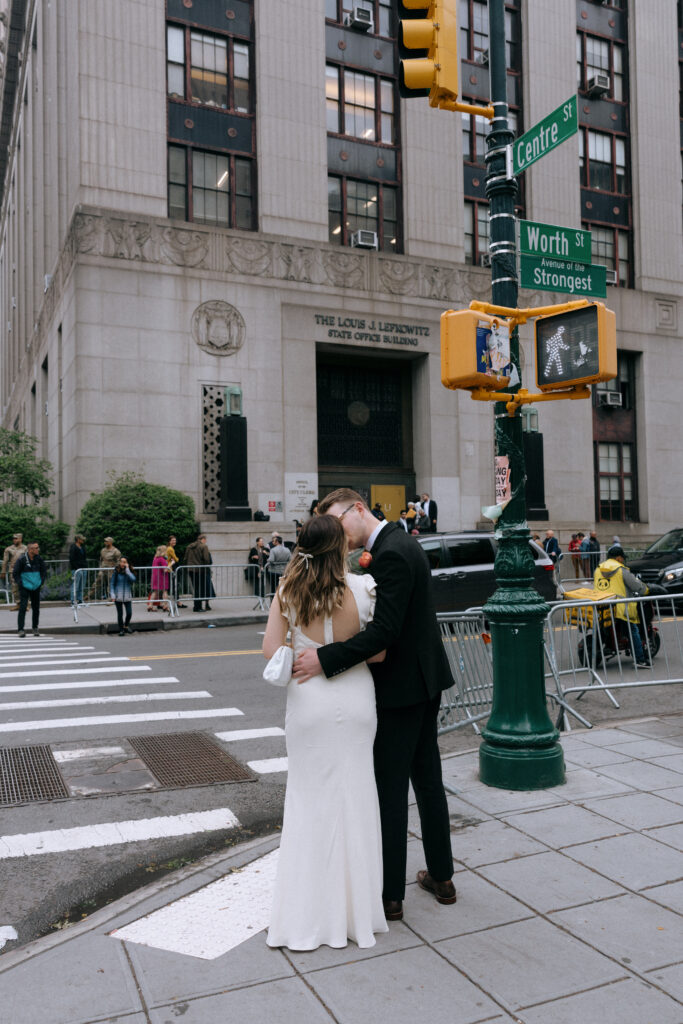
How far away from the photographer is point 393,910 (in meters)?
3.79

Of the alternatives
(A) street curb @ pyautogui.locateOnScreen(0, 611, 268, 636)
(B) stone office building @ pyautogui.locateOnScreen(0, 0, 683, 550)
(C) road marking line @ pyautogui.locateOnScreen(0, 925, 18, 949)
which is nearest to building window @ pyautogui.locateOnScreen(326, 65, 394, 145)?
(B) stone office building @ pyautogui.locateOnScreen(0, 0, 683, 550)

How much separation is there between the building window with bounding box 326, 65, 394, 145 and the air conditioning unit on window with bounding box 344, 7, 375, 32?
1.43 m

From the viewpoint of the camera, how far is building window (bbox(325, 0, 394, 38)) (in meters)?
28.6

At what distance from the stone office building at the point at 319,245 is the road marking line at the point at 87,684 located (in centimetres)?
1427

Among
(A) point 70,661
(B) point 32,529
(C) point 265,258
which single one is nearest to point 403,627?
(A) point 70,661

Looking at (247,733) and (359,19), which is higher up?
(359,19)

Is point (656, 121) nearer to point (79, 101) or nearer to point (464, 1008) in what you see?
point (79, 101)

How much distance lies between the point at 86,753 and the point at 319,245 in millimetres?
22788

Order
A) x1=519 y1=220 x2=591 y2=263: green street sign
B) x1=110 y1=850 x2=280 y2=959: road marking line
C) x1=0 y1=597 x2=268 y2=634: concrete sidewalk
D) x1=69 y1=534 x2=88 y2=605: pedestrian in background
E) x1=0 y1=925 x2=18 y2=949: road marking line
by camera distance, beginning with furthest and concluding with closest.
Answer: x1=69 y1=534 x2=88 y2=605: pedestrian in background < x1=0 y1=597 x2=268 y2=634: concrete sidewalk < x1=519 y1=220 x2=591 y2=263: green street sign < x1=0 y1=925 x2=18 y2=949: road marking line < x1=110 y1=850 x2=280 y2=959: road marking line

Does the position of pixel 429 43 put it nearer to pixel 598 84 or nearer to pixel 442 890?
pixel 442 890

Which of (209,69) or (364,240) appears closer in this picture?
(209,69)

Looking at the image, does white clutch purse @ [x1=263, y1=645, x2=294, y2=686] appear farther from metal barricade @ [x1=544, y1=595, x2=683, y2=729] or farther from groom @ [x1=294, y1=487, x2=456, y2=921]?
metal barricade @ [x1=544, y1=595, x2=683, y2=729]

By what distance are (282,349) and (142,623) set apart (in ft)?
39.9

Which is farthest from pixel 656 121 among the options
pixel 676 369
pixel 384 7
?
pixel 384 7
